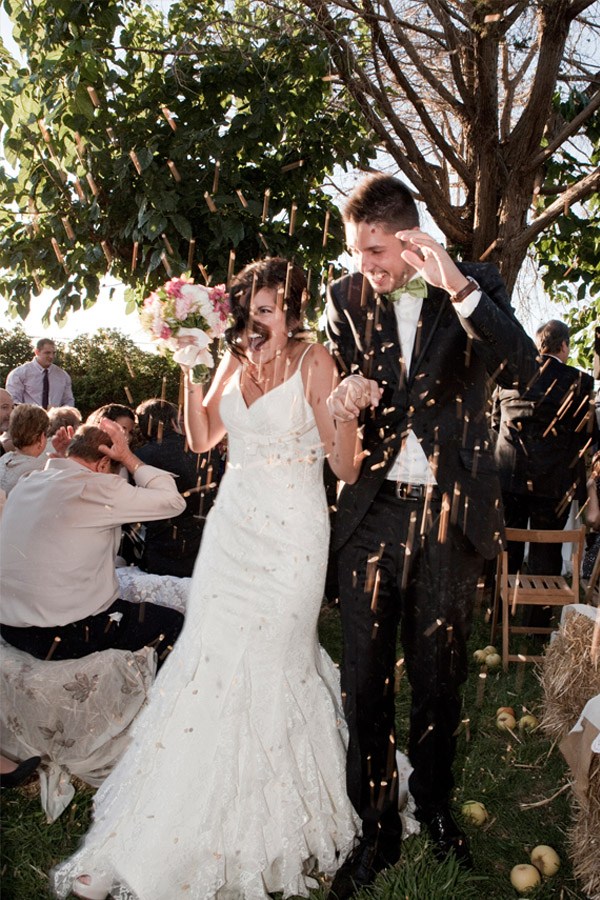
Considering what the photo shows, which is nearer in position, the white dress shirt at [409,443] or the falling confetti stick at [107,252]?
the white dress shirt at [409,443]

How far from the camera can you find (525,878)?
9.47ft

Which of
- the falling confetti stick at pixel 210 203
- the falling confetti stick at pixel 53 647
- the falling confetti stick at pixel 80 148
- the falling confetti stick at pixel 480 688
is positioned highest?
the falling confetti stick at pixel 80 148

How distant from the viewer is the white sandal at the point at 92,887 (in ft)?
Answer: 9.09

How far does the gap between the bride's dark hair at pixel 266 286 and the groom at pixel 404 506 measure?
24cm

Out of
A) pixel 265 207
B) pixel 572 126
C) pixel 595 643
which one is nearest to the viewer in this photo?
pixel 595 643

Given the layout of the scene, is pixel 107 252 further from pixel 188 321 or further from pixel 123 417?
pixel 188 321

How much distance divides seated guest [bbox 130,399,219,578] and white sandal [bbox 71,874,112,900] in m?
2.50

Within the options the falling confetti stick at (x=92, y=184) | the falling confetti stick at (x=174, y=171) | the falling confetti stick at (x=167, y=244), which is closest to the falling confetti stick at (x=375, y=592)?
the falling confetti stick at (x=167, y=244)

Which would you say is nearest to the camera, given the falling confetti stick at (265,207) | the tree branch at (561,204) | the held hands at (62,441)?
the held hands at (62,441)

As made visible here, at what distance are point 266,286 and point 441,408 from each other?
0.85 metres

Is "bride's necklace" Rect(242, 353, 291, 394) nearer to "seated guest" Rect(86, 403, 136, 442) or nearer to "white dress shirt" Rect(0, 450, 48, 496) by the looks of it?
"white dress shirt" Rect(0, 450, 48, 496)

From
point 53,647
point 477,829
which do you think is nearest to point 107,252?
point 53,647

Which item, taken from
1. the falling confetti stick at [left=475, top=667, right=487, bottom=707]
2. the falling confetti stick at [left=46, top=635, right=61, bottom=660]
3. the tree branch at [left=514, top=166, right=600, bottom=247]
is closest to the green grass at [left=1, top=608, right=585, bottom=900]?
the falling confetti stick at [left=475, top=667, right=487, bottom=707]

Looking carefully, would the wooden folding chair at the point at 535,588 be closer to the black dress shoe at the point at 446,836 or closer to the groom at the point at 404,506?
the black dress shoe at the point at 446,836
